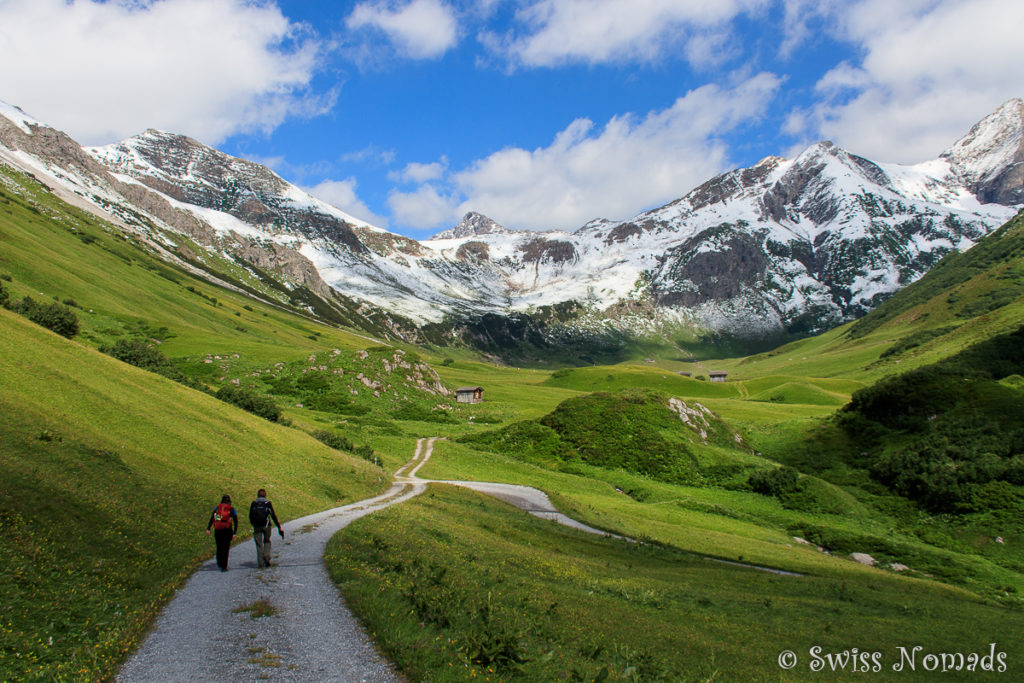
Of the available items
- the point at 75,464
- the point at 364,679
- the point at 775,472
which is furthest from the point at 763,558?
the point at 75,464

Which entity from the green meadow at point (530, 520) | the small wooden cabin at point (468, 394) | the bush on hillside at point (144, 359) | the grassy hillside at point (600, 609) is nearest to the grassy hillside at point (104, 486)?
the green meadow at point (530, 520)

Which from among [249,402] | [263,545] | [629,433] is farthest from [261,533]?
[629,433]

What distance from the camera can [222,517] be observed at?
1942 cm

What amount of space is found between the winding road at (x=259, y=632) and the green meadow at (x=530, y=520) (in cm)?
56

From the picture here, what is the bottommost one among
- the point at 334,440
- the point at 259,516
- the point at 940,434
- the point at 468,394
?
the point at 259,516

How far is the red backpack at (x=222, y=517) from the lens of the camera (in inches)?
755

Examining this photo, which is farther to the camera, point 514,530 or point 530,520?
point 530,520

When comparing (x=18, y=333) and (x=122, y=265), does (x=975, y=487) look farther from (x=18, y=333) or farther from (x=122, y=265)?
(x=122, y=265)

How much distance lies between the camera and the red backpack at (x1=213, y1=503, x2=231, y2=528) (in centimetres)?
1919

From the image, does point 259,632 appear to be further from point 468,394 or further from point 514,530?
point 468,394

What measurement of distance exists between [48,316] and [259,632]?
46776 millimetres

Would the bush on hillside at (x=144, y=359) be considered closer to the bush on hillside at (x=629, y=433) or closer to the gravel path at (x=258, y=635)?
the gravel path at (x=258, y=635)

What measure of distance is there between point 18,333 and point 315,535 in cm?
2341

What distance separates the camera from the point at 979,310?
171500 millimetres
